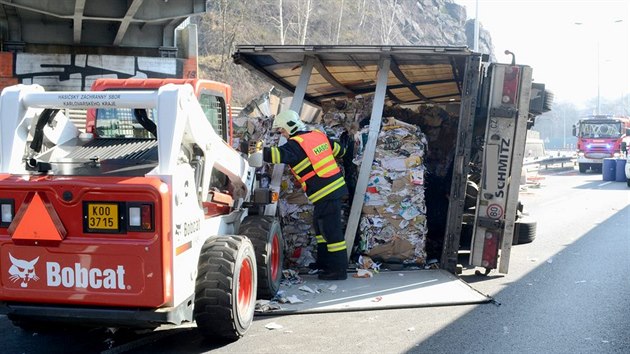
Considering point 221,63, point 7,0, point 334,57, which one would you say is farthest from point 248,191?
point 221,63

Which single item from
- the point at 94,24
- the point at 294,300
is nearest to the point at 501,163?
the point at 294,300

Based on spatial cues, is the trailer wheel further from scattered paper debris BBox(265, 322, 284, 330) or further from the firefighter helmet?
the firefighter helmet

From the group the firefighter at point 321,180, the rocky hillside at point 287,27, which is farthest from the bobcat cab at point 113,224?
the rocky hillside at point 287,27

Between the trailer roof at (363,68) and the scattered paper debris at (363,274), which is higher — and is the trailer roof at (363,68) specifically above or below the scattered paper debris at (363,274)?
above

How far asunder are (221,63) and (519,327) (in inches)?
1305

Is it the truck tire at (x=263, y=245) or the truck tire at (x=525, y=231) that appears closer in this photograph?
the truck tire at (x=263, y=245)

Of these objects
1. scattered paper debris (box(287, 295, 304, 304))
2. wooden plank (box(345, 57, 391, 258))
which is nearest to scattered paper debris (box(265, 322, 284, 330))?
scattered paper debris (box(287, 295, 304, 304))

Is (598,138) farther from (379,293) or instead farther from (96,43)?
(379,293)

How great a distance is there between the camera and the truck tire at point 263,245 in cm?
630

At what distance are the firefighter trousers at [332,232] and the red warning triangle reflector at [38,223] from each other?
138 inches

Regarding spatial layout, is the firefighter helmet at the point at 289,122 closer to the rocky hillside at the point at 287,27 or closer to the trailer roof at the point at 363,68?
the trailer roof at the point at 363,68

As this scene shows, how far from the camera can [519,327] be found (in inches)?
229

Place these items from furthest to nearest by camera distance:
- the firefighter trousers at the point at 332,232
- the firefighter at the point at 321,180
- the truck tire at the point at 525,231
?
the truck tire at the point at 525,231
the firefighter trousers at the point at 332,232
the firefighter at the point at 321,180

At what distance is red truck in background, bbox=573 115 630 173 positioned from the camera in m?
32.5
